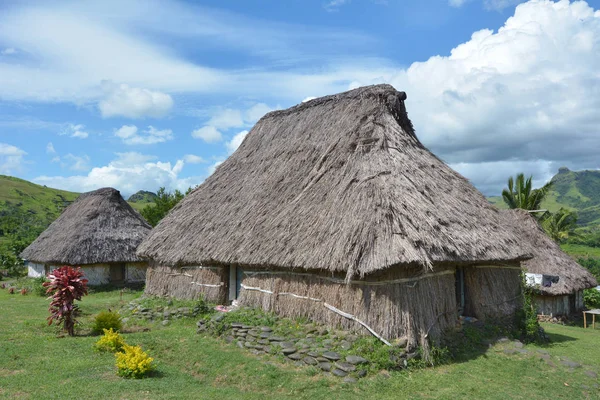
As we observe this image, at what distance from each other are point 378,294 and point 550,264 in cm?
1378

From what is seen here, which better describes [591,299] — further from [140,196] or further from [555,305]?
[140,196]

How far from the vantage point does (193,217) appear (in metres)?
15.6

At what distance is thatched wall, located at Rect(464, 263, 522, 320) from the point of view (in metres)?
12.1

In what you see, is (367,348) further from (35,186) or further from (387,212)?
(35,186)

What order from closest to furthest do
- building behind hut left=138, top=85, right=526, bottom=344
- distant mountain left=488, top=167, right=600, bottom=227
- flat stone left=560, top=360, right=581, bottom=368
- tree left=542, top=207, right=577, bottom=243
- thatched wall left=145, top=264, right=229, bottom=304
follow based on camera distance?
building behind hut left=138, top=85, right=526, bottom=344 < flat stone left=560, top=360, right=581, bottom=368 < thatched wall left=145, top=264, right=229, bottom=304 < tree left=542, top=207, right=577, bottom=243 < distant mountain left=488, top=167, right=600, bottom=227

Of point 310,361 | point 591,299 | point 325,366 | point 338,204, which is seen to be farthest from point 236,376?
point 591,299

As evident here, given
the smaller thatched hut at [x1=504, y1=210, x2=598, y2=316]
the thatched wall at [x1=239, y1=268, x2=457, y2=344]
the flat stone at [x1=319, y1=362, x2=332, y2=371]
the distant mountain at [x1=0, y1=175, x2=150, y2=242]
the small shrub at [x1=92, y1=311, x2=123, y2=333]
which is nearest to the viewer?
the flat stone at [x1=319, y1=362, x2=332, y2=371]

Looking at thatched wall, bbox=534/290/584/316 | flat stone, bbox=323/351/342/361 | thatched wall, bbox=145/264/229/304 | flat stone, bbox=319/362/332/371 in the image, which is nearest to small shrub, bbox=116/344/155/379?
flat stone, bbox=319/362/332/371

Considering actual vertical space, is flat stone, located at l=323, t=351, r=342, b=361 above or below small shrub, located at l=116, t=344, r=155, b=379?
above

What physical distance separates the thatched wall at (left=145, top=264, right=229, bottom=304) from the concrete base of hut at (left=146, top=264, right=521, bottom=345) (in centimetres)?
3

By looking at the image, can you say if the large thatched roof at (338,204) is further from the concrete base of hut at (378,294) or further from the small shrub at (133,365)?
the small shrub at (133,365)

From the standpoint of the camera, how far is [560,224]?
30.2 metres

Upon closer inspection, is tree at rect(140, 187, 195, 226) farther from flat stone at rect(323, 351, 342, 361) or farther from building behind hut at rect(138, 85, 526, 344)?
flat stone at rect(323, 351, 342, 361)

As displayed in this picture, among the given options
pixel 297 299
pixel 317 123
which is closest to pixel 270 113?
pixel 317 123
